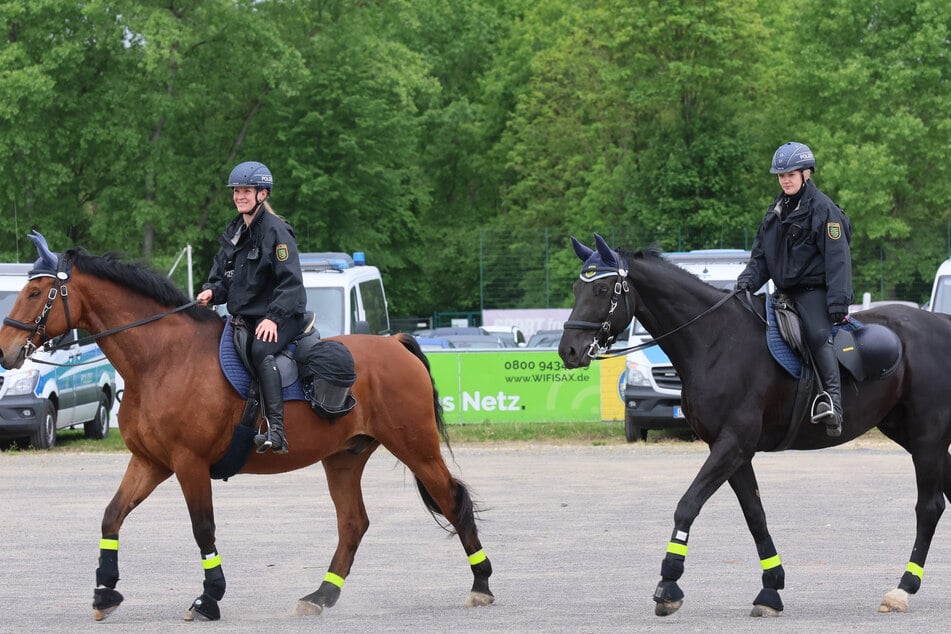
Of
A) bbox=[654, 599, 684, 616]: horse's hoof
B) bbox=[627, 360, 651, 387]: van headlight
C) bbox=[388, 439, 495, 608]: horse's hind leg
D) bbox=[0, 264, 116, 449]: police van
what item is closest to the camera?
bbox=[654, 599, 684, 616]: horse's hoof

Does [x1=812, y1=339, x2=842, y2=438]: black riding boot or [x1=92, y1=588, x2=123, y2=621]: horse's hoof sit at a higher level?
[x1=812, y1=339, x2=842, y2=438]: black riding boot

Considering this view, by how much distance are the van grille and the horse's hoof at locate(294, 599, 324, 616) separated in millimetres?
12864

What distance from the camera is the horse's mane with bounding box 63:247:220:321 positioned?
9.73 m

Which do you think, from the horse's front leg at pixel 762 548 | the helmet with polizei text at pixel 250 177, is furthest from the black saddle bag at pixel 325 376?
the horse's front leg at pixel 762 548

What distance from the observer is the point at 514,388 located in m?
24.7

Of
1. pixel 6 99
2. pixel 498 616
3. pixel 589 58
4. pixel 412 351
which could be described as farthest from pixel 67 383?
pixel 589 58

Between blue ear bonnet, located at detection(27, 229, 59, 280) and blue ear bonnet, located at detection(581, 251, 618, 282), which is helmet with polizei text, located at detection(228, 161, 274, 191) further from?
blue ear bonnet, located at detection(581, 251, 618, 282)

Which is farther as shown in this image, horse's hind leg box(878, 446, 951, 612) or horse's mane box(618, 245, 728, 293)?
horse's mane box(618, 245, 728, 293)

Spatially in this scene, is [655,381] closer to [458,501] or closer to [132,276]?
[458,501]

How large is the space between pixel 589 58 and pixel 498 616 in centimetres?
5233

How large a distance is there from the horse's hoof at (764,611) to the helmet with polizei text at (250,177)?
3.98 metres

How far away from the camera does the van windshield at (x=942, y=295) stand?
21.5 m

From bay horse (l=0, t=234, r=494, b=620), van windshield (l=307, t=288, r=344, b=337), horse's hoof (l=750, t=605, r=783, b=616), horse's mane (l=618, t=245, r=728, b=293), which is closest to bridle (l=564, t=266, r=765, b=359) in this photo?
horse's mane (l=618, t=245, r=728, b=293)

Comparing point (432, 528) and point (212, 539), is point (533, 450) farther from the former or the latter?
point (212, 539)
